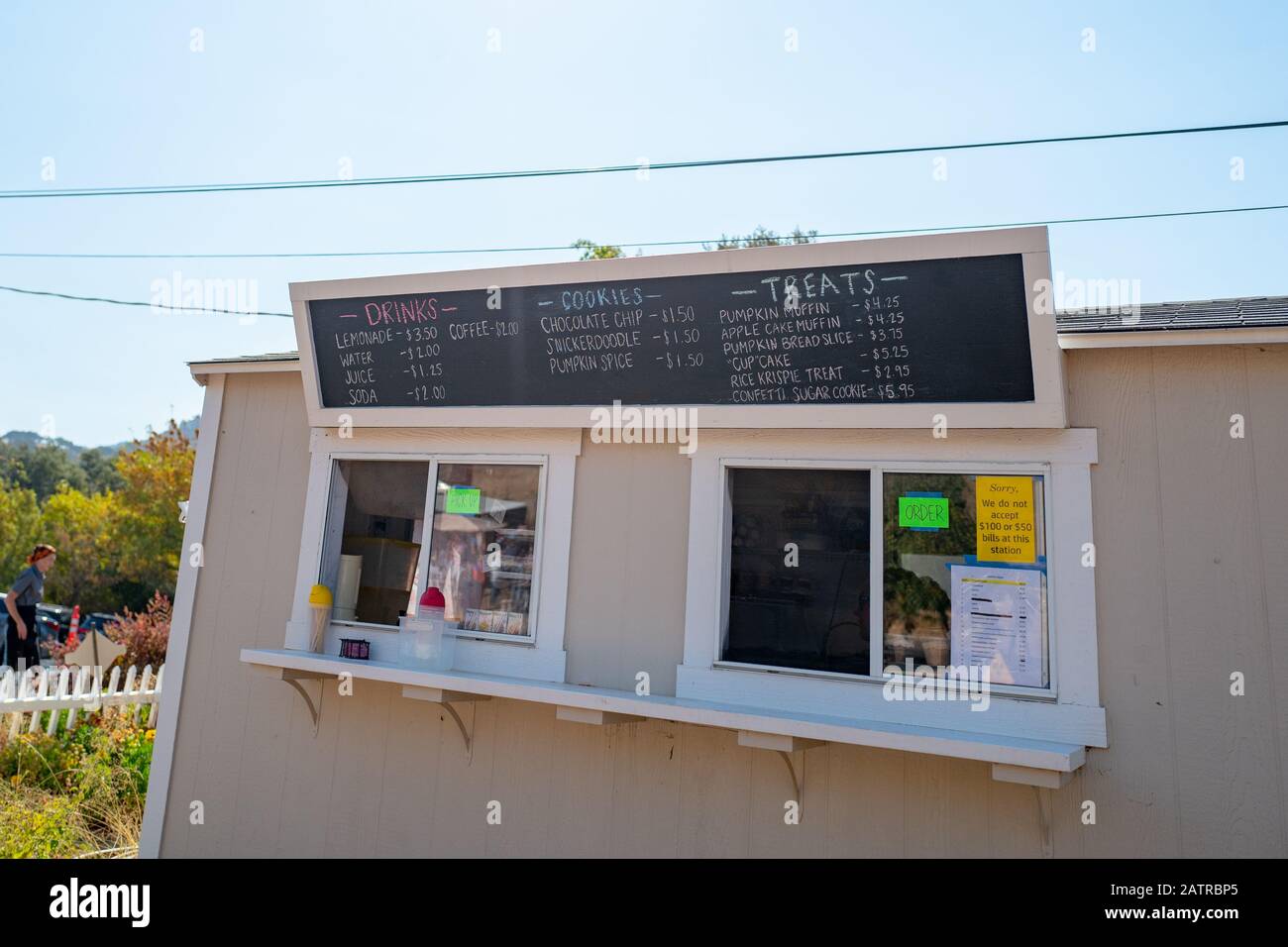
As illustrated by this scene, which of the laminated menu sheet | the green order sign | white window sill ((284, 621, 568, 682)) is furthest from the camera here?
white window sill ((284, 621, 568, 682))

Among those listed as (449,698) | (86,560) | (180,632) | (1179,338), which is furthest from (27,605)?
(86,560)

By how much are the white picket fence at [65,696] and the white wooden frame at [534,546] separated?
11.3ft

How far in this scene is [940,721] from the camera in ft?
13.8

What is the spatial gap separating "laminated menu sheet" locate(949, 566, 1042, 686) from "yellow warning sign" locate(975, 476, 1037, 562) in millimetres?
78

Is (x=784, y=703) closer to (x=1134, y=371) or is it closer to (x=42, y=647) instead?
(x=1134, y=371)

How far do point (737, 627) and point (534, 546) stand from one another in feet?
4.27

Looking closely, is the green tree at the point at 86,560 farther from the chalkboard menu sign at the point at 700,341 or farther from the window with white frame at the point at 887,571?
the window with white frame at the point at 887,571

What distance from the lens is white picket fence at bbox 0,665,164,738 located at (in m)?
8.46

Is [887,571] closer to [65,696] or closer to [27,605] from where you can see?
[65,696]

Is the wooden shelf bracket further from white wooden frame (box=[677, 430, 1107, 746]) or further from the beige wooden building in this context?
white wooden frame (box=[677, 430, 1107, 746])

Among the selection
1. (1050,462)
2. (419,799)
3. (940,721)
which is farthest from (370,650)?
(1050,462)

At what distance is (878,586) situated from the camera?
4.41 m

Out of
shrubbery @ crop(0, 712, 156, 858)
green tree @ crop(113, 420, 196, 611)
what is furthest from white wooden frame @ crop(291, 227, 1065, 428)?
green tree @ crop(113, 420, 196, 611)
